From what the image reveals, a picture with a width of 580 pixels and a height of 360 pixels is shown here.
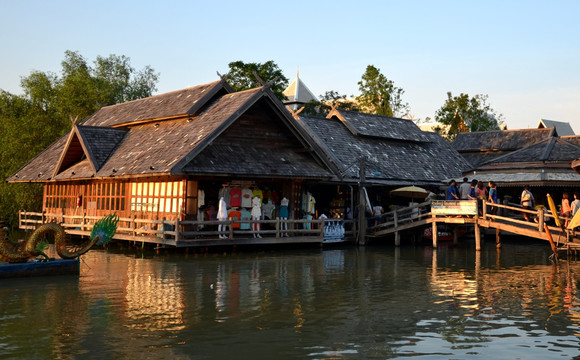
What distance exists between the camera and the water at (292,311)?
976cm

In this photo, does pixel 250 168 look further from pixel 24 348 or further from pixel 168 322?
pixel 24 348

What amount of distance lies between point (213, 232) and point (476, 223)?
10.7 m

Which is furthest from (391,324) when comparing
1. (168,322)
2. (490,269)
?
(490,269)

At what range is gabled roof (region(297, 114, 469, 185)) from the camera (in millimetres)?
31594

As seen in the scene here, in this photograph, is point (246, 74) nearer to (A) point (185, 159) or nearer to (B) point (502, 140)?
(B) point (502, 140)

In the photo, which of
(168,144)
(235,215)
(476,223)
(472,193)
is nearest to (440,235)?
(472,193)

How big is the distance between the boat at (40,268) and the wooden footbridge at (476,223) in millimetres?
15425

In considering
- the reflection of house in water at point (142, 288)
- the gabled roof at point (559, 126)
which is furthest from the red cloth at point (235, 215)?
the gabled roof at point (559, 126)

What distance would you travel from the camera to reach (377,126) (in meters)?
37.0

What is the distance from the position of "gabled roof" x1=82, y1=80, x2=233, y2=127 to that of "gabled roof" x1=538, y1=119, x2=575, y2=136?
51305mm

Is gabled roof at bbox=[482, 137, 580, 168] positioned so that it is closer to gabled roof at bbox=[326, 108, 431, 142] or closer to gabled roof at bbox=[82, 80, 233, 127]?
gabled roof at bbox=[326, 108, 431, 142]

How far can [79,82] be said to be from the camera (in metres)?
45.6

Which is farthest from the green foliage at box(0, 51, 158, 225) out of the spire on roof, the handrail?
the spire on roof

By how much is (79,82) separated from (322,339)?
1561 inches
